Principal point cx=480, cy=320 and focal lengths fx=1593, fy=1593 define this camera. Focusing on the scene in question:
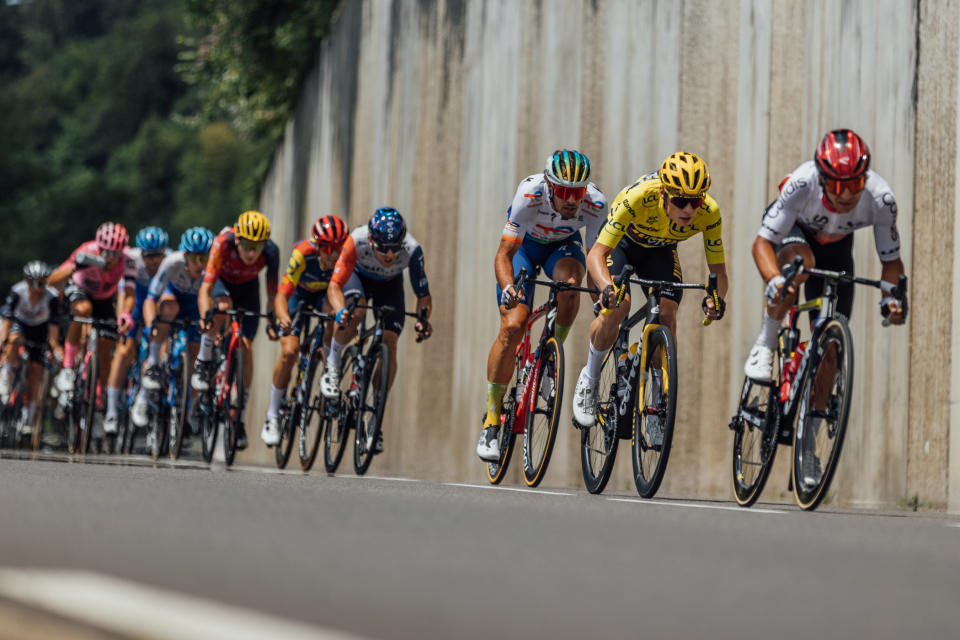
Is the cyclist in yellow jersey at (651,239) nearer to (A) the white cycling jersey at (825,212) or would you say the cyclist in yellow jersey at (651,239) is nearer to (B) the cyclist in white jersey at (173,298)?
(A) the white cycling jersey at (825,212)

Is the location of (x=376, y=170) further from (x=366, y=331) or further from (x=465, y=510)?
(x=465, y=510)

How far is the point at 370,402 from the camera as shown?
11.9 meters

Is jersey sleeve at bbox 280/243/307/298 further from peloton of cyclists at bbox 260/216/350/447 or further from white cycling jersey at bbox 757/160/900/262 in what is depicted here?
white cycling jersey at bbox 757/160/900/262

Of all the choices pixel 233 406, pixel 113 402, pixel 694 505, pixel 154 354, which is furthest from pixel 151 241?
pixel 694 505

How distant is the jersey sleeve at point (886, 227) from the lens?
8.34 m

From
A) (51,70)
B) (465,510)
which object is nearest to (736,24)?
(465,510)

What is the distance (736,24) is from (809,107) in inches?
45.0

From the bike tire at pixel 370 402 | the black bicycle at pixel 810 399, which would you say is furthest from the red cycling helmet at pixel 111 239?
the black bicycle at pixel 810 399

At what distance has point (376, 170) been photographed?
18.6 meters

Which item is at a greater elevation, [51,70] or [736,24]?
[51,70]

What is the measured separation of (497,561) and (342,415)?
7.64m

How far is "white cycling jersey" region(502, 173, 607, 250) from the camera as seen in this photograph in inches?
394

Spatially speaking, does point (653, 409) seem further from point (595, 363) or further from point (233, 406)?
point (233, 406)

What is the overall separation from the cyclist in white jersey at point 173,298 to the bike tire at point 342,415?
2.80m
